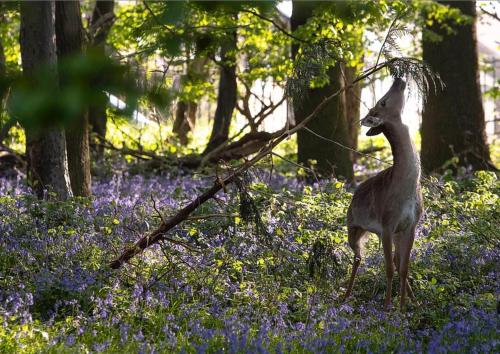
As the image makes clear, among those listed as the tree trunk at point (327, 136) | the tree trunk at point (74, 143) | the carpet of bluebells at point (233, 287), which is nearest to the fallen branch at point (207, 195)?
the carpet of bluebells at point (233, 287)

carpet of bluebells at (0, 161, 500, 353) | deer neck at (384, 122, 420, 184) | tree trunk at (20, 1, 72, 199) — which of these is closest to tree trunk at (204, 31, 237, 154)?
tree trunk at (20, 1, 72, 199)

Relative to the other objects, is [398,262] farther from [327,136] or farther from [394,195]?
[327,136]

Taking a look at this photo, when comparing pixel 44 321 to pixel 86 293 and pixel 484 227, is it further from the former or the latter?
pixel 484 227

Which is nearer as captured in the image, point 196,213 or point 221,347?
point 221,347

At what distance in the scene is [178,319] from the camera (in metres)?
6.03

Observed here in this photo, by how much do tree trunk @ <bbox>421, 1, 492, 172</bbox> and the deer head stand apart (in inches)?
328

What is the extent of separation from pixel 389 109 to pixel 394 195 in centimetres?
69

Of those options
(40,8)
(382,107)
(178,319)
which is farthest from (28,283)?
(40,8)

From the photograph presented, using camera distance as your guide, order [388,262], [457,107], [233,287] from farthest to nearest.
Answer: [457,107] → [388,262] → [233,287]

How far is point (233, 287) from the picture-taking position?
21.7 feet

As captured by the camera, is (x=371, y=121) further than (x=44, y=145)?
No

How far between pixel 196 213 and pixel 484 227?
10.6 feet

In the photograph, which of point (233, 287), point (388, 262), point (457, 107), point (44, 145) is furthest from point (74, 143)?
point (457, 107)

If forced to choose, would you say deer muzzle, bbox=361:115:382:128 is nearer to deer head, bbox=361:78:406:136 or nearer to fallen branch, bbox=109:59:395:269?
deer head, bbox=361:78:406:136
